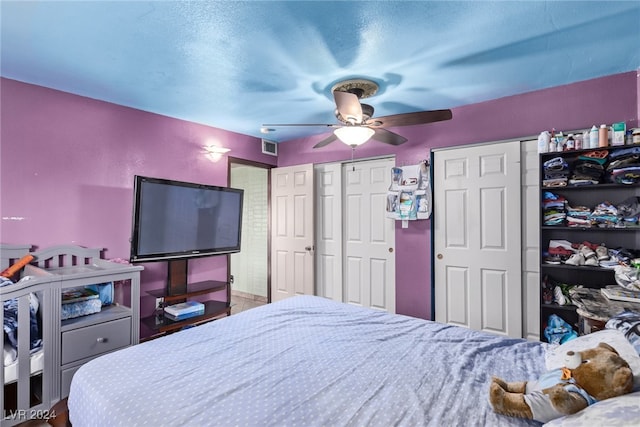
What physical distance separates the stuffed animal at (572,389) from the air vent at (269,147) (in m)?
3.78

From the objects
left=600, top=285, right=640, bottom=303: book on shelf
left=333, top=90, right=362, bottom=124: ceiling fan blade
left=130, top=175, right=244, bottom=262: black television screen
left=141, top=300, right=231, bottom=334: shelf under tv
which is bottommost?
left=141, top=300, right=231, bottom=334: shelf under tv

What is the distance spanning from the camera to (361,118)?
85.1 inches

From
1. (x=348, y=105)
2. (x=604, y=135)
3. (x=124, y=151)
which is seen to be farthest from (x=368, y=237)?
(x=124, y=151)

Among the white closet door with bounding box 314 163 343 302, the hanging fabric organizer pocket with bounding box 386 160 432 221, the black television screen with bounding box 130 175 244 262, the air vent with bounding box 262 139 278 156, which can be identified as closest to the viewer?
the black television screen with bounding box 130 175 244 262

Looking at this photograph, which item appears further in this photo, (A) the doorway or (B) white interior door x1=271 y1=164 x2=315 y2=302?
(A) the doorway

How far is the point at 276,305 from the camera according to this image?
228cm

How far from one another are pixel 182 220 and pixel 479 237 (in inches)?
112

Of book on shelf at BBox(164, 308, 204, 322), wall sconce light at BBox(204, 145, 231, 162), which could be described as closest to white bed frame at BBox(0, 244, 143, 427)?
book on shelf at BBox(164, 308, 204, 322)

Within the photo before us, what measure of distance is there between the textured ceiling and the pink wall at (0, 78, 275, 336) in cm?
20

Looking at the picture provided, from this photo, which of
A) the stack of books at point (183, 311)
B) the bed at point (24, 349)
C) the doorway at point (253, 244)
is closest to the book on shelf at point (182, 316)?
the stack of books at point (183, 311)

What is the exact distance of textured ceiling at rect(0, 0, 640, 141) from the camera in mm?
1618

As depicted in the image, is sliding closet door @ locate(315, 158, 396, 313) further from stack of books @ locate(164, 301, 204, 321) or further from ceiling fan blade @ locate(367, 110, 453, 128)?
stack of books @ locate(164, 301, 204, 321)

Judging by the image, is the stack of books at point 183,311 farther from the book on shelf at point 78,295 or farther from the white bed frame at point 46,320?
the book on shelf at point 78,295

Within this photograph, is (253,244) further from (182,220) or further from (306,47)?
(306,47)
